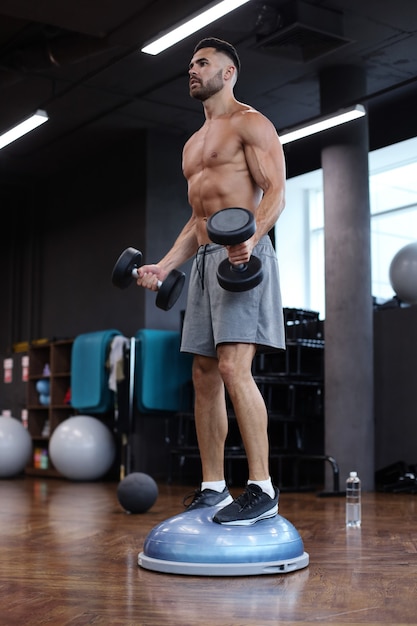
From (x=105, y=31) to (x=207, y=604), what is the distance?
4.48m

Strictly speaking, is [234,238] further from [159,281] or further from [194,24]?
[194,24]

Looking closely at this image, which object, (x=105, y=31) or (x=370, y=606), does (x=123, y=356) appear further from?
(x=370, y=606)

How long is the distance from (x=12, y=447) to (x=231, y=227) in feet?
17.5

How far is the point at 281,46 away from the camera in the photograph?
5941mm

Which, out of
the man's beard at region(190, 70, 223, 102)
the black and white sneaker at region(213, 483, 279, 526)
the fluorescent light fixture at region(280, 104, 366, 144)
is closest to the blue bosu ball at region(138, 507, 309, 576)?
the black and white sneaker at region(213, 483, 279, 526)

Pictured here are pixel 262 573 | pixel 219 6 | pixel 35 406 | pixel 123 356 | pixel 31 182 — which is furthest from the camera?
pixel 31 182

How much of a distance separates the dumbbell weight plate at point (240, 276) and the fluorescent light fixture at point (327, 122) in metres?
3.37

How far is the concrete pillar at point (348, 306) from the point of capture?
612cm

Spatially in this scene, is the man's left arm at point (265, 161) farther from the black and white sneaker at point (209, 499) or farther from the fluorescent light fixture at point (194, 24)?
the fluorescent light fixture at point (194, 24)

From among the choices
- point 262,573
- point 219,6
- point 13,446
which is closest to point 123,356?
point 13,446

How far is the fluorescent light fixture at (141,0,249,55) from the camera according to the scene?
14.9ft

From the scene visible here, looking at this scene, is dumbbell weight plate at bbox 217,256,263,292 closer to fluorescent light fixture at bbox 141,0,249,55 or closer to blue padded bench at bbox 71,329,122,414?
fluorescent light fixture at bbox 141,0,249,55

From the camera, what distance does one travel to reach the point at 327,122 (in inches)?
231

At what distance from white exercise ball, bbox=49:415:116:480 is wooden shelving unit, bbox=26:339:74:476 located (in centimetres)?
80
